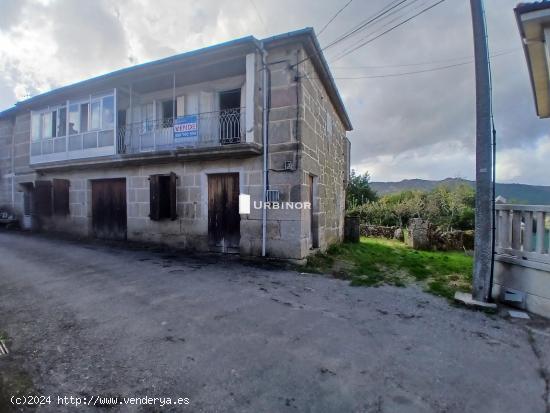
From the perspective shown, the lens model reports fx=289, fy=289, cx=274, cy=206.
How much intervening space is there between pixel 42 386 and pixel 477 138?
6.44 m

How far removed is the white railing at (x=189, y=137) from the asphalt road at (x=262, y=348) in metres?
4.77

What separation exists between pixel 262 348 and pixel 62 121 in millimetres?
13318

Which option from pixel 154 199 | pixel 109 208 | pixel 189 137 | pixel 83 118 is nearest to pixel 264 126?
pixel 189 137

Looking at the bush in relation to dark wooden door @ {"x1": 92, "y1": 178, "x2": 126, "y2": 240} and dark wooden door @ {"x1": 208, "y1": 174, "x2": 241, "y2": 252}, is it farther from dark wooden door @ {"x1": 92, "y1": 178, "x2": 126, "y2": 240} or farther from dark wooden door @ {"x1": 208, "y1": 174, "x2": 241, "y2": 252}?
dark wooden door @ {"x1": 92, "y1": 178, "x2": 126, "y2": 240}

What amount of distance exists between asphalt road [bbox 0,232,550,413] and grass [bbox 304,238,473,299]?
2.48 ft

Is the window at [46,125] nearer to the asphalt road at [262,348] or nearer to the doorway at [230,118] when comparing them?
the doorway at [230,118]

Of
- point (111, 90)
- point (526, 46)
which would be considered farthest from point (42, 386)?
point (111, 90)

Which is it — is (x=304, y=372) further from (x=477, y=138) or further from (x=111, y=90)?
(x=111, y=90)

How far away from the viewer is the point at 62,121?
11945mm

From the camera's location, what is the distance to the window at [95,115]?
34.9 feet

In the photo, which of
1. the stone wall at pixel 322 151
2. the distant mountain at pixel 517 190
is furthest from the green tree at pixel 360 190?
the stone wall at pixel 322 151

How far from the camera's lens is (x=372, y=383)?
2.62 metres

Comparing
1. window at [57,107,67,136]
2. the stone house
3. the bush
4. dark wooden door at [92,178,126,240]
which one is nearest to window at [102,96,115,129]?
the stone house

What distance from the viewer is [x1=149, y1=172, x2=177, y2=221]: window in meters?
8.96
